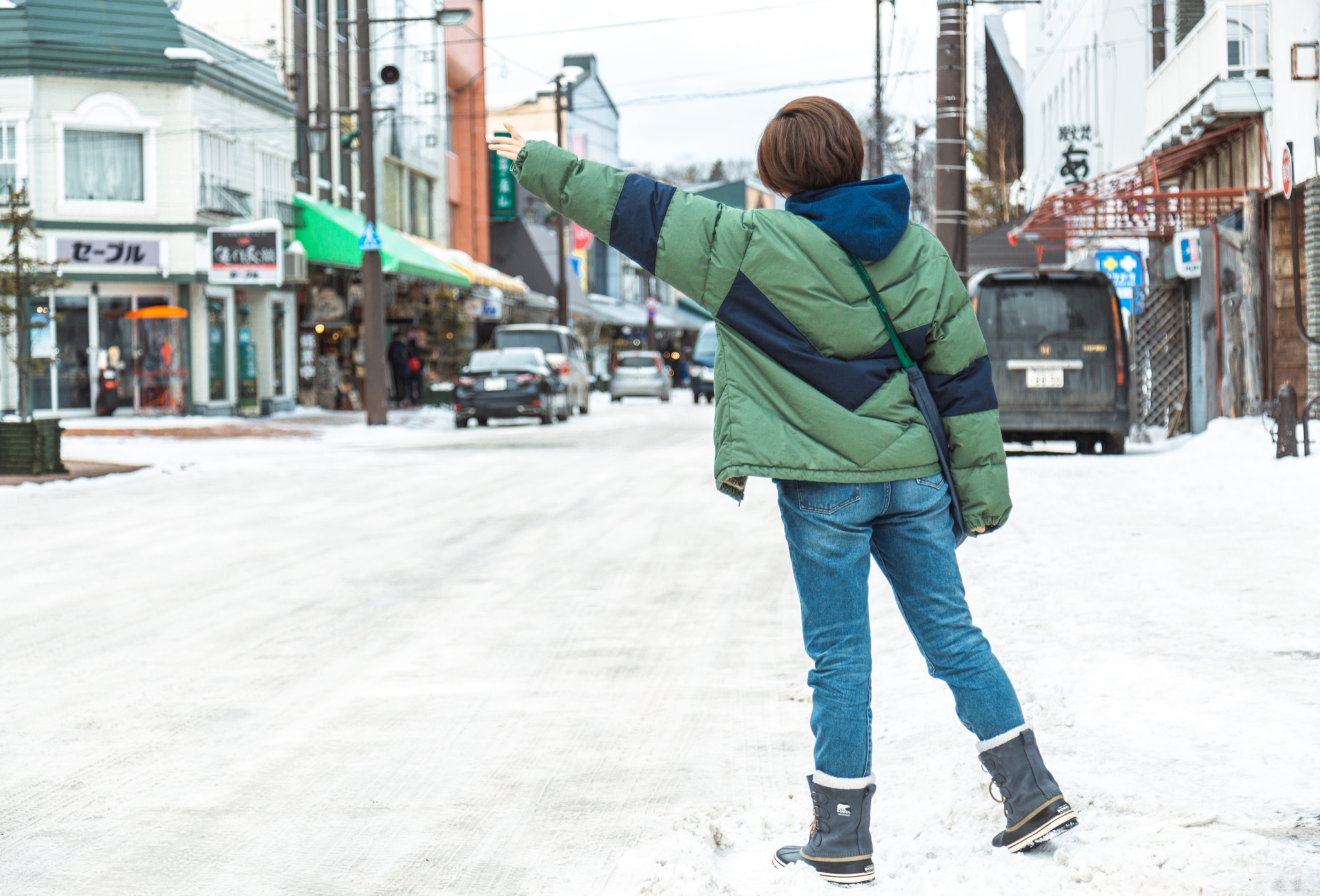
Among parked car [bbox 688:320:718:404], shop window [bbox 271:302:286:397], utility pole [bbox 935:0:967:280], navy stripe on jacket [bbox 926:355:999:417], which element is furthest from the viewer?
parked car [bbox 688:320:718:404]

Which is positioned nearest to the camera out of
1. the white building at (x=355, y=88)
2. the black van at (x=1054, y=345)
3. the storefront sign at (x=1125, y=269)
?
the black van at (x=1054, y=345)

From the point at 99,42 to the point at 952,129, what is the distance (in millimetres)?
18762

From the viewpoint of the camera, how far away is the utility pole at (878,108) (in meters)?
40.4

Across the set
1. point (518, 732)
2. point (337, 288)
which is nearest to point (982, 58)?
point (337, 288)

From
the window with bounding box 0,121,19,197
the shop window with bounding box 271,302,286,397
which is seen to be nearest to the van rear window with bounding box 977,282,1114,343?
the window with bounding box 0,121,19,197

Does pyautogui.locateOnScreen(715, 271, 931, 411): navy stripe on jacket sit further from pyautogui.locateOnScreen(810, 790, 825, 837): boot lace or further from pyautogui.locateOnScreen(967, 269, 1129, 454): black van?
pyautogui.locateOnScreen(967, 269, 1129, 454): black van

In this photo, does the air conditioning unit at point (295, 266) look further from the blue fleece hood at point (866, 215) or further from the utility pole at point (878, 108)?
the blue fleece hood at point (866, 215)

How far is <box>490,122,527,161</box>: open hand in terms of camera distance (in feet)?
11.9

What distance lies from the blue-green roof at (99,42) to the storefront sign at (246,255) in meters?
3.01

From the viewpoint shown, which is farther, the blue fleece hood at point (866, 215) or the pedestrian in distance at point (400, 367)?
the pedestrian in distance at point (400, 367)

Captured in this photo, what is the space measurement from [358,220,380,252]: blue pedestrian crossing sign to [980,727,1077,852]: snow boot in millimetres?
25000

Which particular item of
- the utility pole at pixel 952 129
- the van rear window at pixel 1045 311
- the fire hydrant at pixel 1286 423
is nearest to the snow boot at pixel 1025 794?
the fire hydrant at pixel 1286 423

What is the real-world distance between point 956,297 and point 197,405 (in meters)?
28.0

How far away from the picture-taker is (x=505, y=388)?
28469 mm
